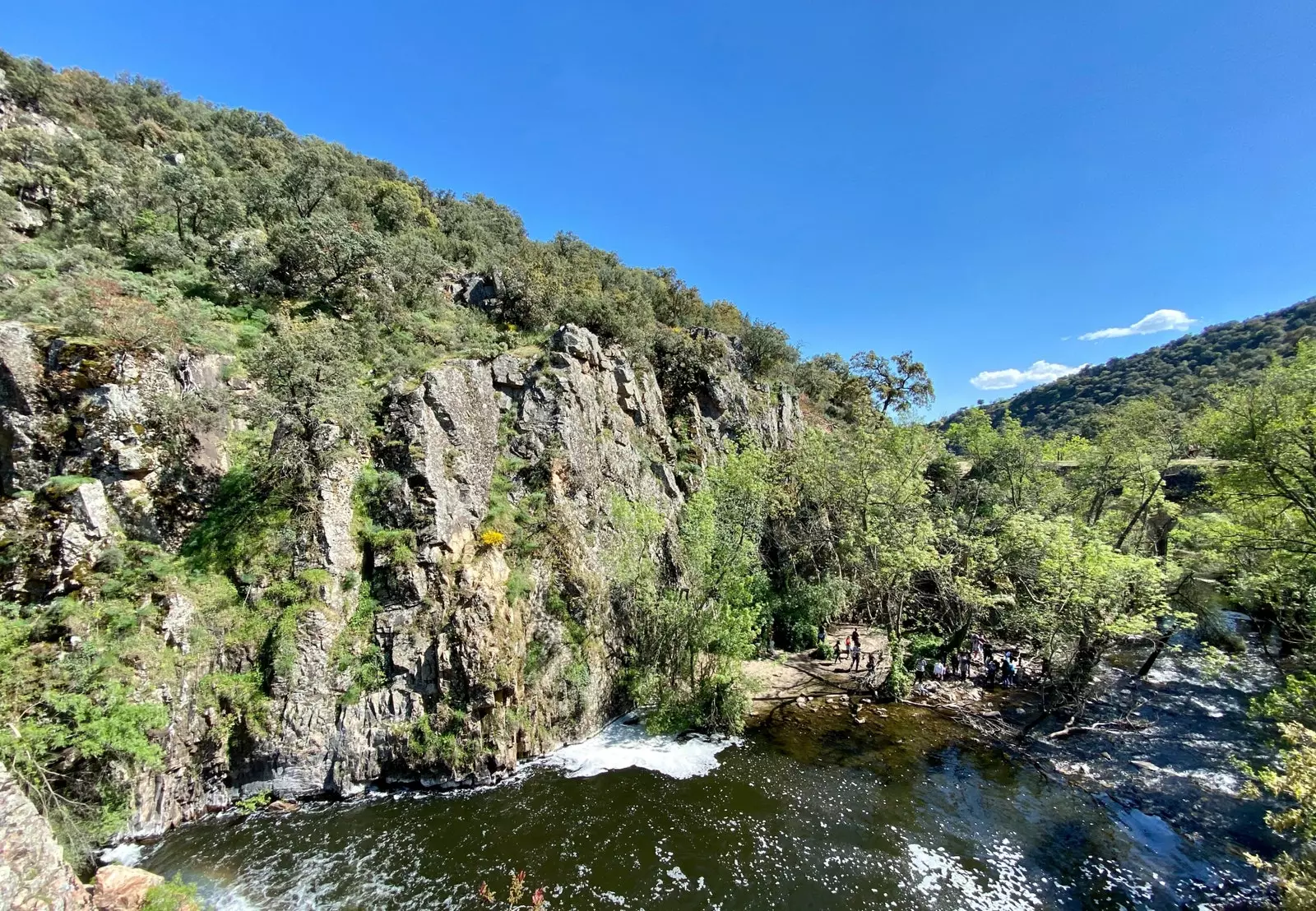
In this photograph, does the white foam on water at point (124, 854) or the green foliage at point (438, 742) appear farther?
the green foliage at point (438, 742)

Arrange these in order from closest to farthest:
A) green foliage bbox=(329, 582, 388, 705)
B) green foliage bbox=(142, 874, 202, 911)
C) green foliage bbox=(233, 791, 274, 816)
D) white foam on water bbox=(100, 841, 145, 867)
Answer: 1. green foliage bbox=(142, 874, 202, 911)
2. white foam on water bbox=(100, 841, 145, 867)
3. green foliage bbox=(233, 791, 274, 816)
4. green foliage bbox=(329, 582, 388, 705)

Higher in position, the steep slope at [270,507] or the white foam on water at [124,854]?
the steep slope at [270,507]

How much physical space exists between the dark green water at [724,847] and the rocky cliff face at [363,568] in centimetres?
164

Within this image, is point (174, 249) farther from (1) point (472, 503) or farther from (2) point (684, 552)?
(2) point (684, 552)

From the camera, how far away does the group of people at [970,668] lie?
25750mm

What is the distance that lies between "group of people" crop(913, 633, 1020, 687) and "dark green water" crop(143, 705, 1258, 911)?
25.2 feet

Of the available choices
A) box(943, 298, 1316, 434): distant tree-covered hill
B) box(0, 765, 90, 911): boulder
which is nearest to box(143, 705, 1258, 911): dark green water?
box(0, 765, 90, 911): boulder

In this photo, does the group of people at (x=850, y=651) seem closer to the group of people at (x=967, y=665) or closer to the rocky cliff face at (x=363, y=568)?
the group of people at (x=967, y=665)

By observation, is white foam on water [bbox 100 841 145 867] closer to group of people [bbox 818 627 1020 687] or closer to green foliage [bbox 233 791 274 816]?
green foliage [bbox 233 791 274 816]

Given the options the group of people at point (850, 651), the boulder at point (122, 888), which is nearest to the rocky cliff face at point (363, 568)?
the boulder at point (122, 888)

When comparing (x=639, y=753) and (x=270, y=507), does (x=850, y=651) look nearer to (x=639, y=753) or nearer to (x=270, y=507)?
(x=639, y=753)

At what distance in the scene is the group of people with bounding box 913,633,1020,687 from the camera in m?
25.8

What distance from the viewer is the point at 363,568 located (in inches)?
777

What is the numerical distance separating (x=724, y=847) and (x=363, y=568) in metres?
16.7
